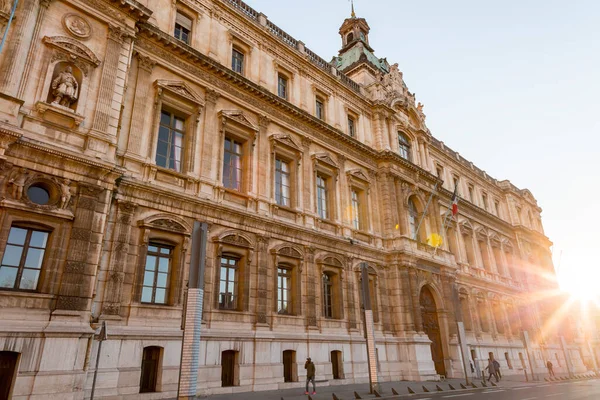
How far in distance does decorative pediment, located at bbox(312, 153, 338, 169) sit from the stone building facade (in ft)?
0.40

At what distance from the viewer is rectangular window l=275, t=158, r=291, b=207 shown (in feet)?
68.3

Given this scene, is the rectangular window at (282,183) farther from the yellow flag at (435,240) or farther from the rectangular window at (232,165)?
the yellow flag at (435,240)

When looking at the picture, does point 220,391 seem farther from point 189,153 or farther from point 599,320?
point 599,320

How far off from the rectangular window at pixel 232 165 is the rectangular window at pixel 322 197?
5648mm

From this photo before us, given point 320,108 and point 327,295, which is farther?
point 320,108

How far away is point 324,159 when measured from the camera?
23406mm

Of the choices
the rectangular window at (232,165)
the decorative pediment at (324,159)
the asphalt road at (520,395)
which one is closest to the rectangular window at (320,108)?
the decorative pediment at (324,159)

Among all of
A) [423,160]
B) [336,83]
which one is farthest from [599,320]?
[336,83]

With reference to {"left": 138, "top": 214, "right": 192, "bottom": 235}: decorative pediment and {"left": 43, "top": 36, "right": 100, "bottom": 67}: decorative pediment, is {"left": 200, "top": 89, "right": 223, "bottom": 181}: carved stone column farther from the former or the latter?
{"left": 43, "top": 36, "right": 100, "bottom": 67}: decorative pediment

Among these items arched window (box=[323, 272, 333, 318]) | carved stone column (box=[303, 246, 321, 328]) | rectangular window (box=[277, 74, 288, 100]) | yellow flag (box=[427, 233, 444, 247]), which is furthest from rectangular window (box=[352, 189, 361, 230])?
rectangular window (box=[277, 74, 288, 100])

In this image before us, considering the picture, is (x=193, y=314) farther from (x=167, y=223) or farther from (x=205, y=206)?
(x=205, y=206)

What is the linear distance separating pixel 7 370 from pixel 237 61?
55.7 ft

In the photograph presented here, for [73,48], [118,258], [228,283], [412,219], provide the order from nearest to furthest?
[118,258], [73,48], [228,283], [412,219]

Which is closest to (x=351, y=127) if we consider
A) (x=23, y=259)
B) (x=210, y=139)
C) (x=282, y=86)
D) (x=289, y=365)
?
(x=282, y=86)
